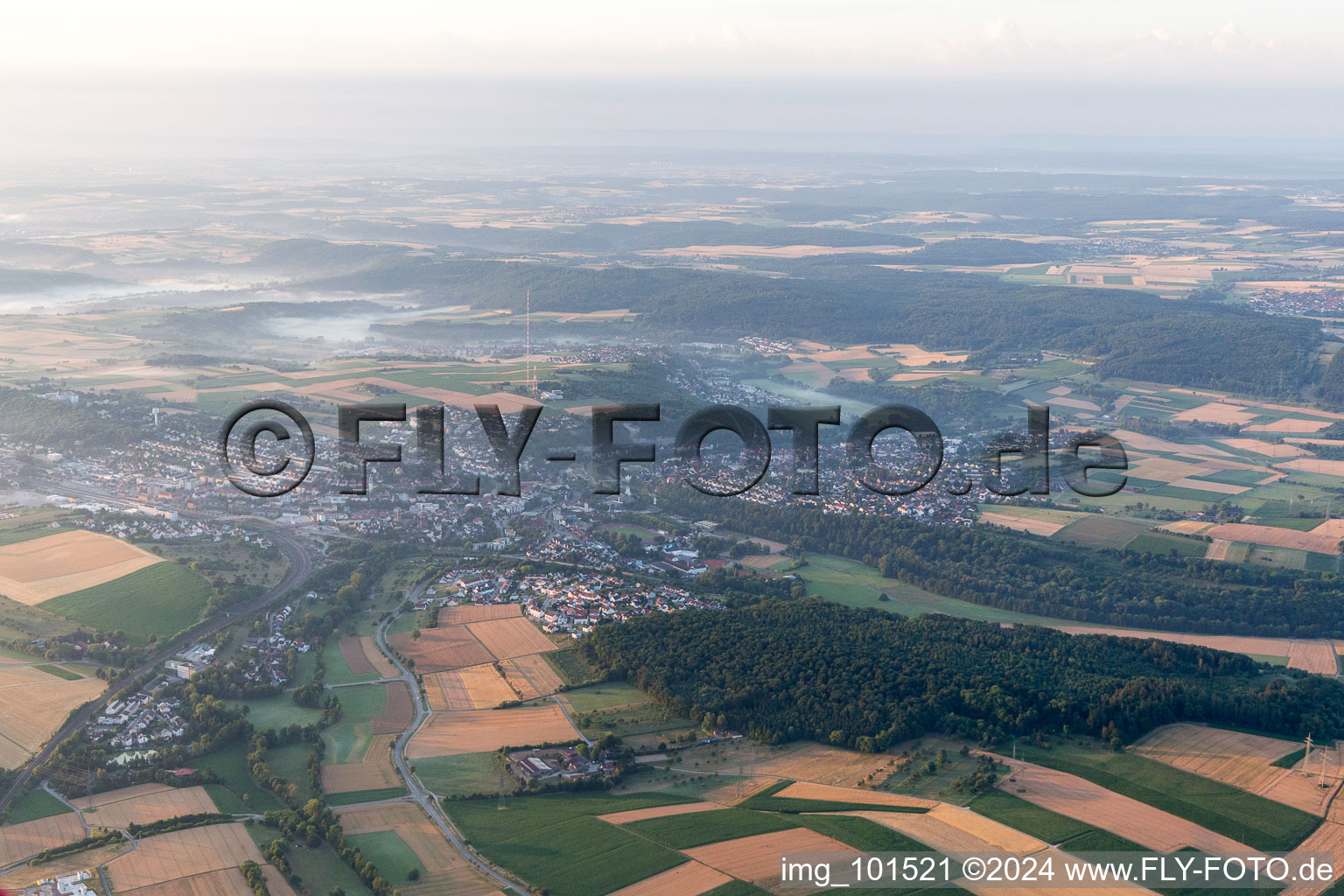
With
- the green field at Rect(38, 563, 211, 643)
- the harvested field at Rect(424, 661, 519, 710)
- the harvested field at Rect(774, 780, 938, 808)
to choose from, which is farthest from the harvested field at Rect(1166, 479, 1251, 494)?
the green field at Rect(38, 563, 211, 643)

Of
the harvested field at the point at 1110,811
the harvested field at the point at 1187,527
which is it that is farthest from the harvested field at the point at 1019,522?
the harvested field at the point at 1110,811

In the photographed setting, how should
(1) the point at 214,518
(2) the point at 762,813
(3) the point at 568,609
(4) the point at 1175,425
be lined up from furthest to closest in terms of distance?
(4) the point at 1175,425 → (1) the point at 214,518 → (3) the point at 568,609 → (2) the point at 762,813

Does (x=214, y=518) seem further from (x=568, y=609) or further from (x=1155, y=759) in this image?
(x=1155, y=759)

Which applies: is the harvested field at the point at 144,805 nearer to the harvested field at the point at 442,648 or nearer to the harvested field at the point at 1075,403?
the harvested field at the point at 442,648

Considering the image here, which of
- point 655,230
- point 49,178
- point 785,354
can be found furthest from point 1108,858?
point 49,178

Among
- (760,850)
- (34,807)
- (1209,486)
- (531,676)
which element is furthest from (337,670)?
(1209,486)

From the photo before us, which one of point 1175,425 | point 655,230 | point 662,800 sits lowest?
point 662,800

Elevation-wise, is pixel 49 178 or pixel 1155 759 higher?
pixel 49 178
